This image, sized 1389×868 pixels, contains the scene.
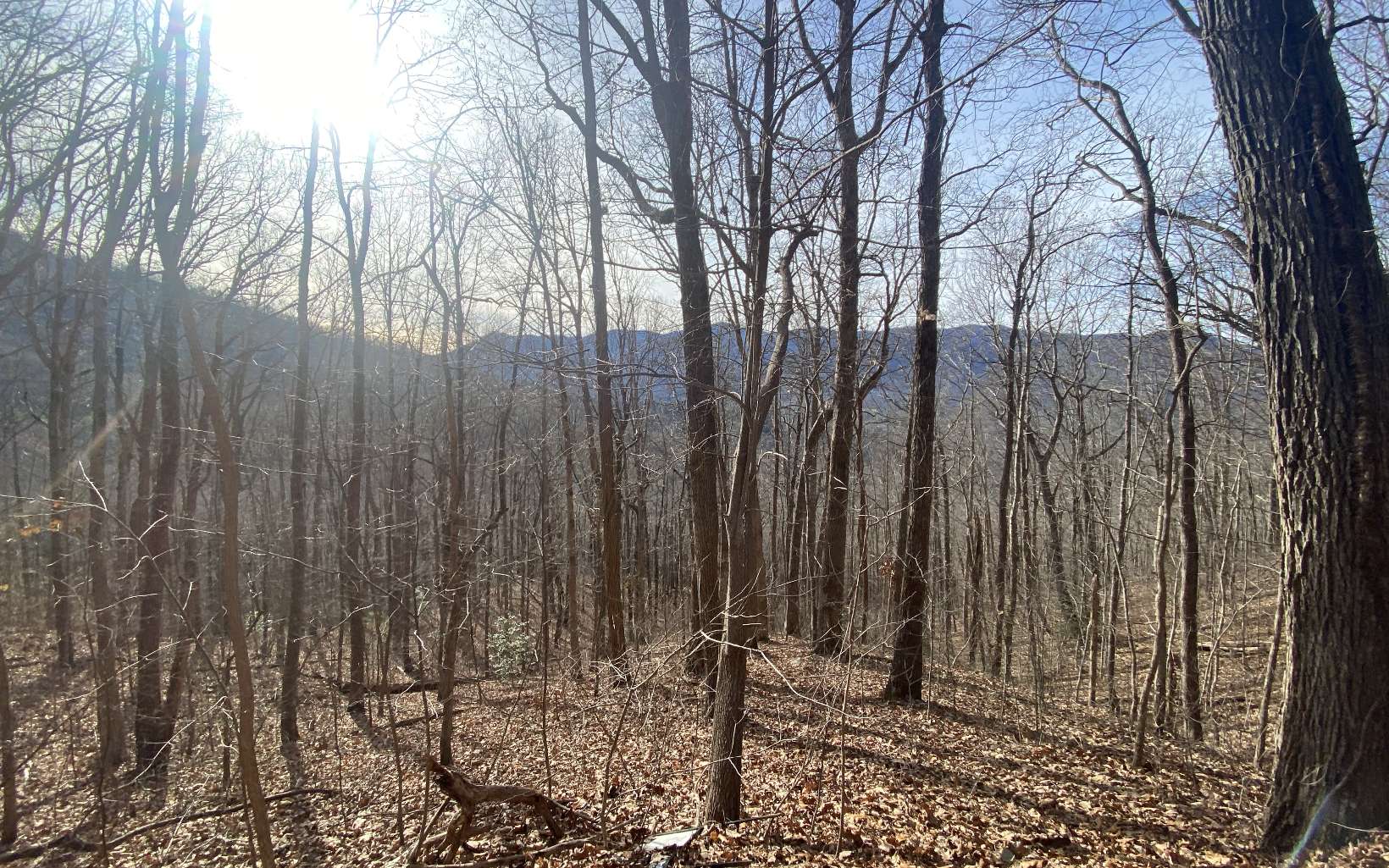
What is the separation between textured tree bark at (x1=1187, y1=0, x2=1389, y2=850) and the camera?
11.8 feet

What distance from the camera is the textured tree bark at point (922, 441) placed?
7.70 m

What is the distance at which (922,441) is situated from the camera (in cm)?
787

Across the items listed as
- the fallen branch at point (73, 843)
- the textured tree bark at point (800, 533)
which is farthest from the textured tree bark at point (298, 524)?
the textured tree bark at point (800, 533)

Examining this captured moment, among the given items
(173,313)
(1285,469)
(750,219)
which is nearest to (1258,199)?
(1285,469)

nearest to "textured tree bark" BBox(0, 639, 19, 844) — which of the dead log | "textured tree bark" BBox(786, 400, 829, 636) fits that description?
the dead log

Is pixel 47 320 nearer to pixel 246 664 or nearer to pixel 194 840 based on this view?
pixel 194 840

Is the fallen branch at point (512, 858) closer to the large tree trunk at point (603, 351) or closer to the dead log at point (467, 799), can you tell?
the dead log at point (467, 799)

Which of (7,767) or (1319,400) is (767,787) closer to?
(1319,400)

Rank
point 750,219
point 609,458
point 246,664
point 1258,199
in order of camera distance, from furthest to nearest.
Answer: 1. point 609,458
2. point 750,219
3. point 246,664
4. point 1258,199

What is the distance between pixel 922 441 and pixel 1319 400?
422cm

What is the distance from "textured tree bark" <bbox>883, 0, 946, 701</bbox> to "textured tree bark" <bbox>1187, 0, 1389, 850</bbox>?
147 inches

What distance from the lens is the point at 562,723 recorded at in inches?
322

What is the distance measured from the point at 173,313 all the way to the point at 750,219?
315 inches

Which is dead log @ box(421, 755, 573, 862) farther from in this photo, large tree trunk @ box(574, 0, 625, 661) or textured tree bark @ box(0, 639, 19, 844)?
textured tree bark @ box(0, 639, 19, 844)
